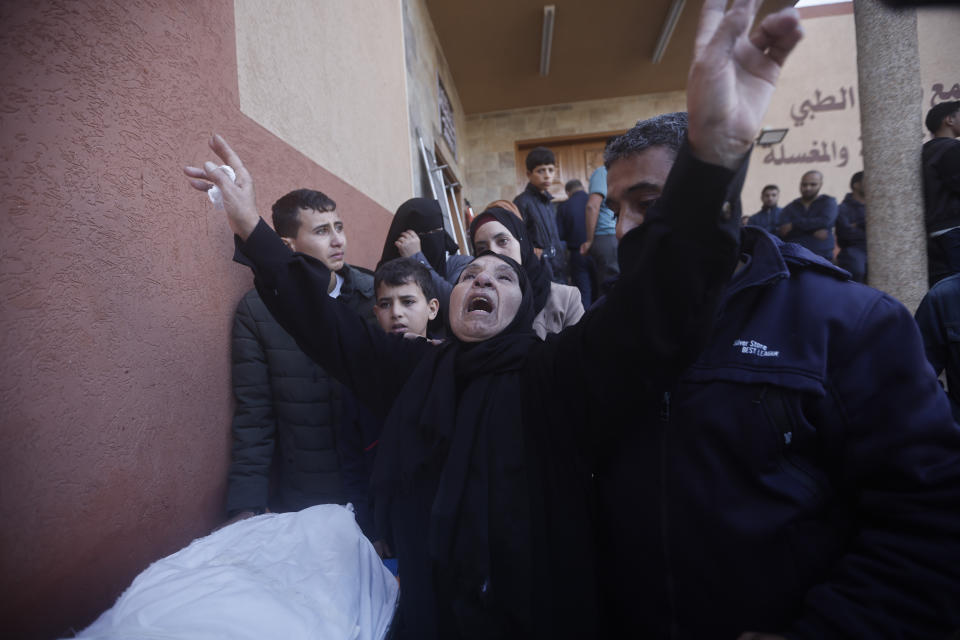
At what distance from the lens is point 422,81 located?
6422 mm

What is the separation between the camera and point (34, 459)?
124 cm

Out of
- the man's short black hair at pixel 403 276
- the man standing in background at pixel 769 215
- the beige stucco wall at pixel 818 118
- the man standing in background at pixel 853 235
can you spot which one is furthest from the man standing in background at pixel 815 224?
the man's short black hair at pixel 403 276

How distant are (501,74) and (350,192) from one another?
6.66m

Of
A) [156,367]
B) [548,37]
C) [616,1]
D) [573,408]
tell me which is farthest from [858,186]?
[156,367]

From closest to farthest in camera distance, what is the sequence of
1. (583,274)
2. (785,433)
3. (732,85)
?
(732,85)
(785,433)
(583,274)

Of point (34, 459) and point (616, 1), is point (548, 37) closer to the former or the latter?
point (616, 1)

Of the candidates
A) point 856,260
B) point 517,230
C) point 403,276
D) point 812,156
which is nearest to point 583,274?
point 517,230

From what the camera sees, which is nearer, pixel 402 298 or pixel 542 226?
pixel 402 298

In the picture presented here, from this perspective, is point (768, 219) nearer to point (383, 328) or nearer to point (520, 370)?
point (383, 328)

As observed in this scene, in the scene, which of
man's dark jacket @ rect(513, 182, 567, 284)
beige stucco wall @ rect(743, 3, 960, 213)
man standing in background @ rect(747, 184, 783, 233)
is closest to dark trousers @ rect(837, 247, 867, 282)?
man standing in background @ rect(747, 184, 783, 233)

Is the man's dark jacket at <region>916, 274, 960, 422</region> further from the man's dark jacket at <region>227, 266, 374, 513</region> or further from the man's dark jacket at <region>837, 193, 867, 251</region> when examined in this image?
the man's dark jacket at <region>837, 193, 867, 251</region>

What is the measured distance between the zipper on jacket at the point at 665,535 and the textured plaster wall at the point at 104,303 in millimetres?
1485

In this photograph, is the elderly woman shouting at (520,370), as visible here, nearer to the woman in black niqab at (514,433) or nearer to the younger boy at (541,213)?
the woman in black niqab at (514,433)

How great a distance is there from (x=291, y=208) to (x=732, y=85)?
197 centimetres
